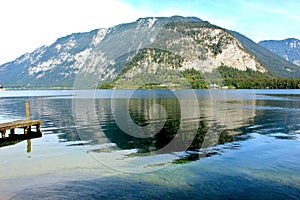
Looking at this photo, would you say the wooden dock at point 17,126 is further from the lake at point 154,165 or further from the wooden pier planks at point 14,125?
the lake at point 154,165

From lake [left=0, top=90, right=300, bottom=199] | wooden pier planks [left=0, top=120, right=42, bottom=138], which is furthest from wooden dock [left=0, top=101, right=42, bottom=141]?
lake [left=0, top=90, right=300, bottom=199]

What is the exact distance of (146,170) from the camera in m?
19.7

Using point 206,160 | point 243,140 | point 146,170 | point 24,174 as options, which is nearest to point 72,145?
point 24,174

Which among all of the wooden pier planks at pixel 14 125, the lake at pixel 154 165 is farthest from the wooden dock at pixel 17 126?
the lake at pixel 154 165

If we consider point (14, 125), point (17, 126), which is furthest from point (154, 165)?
point (17, 126)

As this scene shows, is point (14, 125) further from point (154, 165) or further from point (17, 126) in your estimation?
point (154, 165)

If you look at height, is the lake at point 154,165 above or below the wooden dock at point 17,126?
below

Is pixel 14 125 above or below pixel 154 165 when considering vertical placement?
above

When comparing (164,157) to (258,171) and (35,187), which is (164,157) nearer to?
(258,171)

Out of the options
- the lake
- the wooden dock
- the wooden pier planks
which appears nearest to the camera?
the lake

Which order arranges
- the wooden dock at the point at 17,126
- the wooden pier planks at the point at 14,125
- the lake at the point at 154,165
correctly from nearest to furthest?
the lake at the point at 154,165 < the wooden pier planks at the point at 14,125 < the wooden dock at the point at 17,126

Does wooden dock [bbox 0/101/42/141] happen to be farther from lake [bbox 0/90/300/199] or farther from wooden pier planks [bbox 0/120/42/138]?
lake [bbox 0/90/300/199]

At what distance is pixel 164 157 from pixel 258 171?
6.89 m

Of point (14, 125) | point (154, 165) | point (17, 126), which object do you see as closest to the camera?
point (154, 165)
